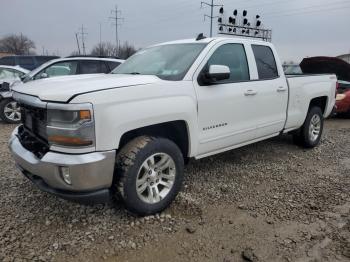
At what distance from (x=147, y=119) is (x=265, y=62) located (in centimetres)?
249

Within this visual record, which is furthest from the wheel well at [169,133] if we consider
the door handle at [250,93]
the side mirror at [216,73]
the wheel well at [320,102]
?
the wheel well at [320,102]

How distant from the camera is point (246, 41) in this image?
4.67 meters

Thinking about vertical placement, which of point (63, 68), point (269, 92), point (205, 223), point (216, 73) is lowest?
point (205, 223)

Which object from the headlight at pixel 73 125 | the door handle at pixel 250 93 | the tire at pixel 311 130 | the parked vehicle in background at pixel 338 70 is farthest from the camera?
the parked vehicle in background at pixel 338 70

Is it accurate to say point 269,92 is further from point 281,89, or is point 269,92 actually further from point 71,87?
point 71,87

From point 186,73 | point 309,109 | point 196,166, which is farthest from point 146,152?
point 309,109

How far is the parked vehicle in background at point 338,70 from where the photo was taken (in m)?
9.34

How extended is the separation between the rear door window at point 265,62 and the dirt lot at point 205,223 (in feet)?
4.55

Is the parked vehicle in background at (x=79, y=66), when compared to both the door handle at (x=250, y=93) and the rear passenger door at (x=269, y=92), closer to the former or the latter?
the rear passenger door at (x=269, y=92)

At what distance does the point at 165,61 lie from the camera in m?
4.13

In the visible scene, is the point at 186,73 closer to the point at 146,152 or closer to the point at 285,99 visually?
the point at 146,152

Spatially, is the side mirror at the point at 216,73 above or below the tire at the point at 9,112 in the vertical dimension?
above

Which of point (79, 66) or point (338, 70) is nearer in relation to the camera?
point (79, 66)

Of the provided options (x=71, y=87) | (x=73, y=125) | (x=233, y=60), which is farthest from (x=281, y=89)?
(x=73, y=125)
